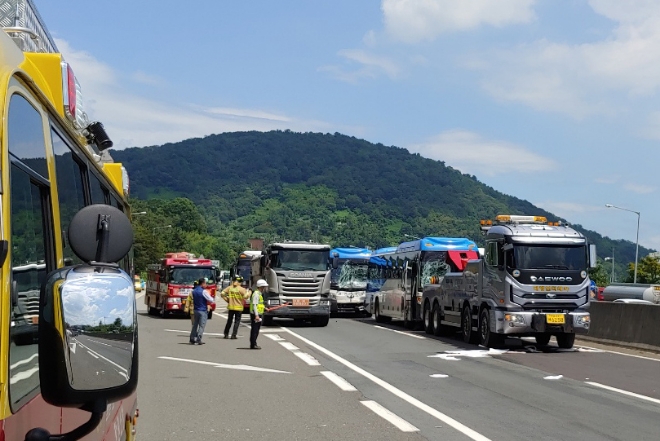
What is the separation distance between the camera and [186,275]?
40438 mm

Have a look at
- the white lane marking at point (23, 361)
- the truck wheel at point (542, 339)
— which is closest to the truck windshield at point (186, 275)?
the truck wheel at point (542, 339)

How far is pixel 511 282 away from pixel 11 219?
20.3 m

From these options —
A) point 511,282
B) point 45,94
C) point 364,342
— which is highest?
point 45,94

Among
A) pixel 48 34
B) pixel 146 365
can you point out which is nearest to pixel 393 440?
pixel 48 34

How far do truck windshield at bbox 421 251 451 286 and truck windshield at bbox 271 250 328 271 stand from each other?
3.62m

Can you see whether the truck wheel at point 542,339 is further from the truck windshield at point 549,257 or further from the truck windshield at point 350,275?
the truck windshield at point 350,275

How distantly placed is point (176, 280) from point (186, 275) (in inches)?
23.0

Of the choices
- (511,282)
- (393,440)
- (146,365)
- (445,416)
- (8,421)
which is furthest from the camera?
(511,282)

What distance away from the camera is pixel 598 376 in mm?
16266

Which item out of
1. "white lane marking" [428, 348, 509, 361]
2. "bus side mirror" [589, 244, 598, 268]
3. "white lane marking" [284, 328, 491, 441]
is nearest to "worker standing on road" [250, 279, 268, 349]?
"white lane marking" [284, 328, 491, 441]

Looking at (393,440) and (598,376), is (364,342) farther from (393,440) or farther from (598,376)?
(393,440)

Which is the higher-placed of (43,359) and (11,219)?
(11,219)

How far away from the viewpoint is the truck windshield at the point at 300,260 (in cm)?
3266

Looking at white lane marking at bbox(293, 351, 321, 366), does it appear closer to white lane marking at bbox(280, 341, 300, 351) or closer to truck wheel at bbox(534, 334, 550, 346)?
white lane marking at bbox(280, 341, 300, 351)
